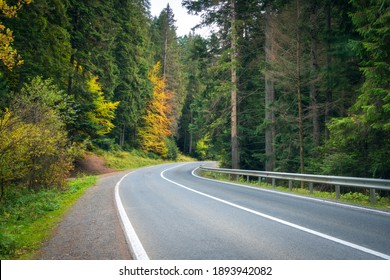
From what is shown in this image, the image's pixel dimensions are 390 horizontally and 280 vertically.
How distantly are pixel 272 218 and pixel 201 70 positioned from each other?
17535 mm

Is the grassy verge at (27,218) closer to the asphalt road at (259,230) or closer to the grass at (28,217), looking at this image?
the grass at (28,217)

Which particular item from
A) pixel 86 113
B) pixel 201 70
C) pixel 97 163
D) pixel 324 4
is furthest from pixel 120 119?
pixel 324 4

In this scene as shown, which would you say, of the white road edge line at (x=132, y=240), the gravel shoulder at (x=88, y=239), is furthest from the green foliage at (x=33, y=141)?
the white road edge line at (x=132, y=240)

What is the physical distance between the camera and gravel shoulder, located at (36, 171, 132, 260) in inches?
181

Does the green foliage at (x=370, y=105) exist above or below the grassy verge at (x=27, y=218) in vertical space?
above

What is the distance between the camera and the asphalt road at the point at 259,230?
14.0 feet

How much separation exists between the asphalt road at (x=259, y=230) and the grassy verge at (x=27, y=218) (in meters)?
2.07

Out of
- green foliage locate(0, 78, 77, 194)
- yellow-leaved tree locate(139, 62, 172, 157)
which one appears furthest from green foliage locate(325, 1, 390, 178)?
yellow-leaved tree locate(139, 62, 172, 157)

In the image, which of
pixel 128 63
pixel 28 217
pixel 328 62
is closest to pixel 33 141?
pixel 28 217

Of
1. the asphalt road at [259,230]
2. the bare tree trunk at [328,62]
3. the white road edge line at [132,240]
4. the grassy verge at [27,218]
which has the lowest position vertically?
the grassy verge at [27,218]

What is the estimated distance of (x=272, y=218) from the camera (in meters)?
6.49

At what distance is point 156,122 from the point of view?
4322cm

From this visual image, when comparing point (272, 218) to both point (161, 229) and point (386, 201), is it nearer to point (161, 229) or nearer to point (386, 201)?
point (161, 229)

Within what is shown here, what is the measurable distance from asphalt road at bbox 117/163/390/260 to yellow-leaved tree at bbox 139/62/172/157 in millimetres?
34582
